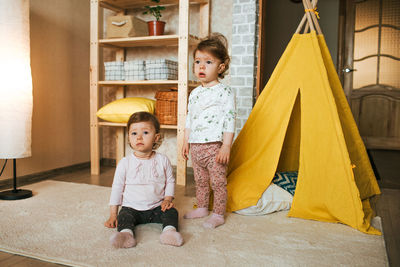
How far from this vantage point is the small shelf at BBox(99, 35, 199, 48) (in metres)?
2.62

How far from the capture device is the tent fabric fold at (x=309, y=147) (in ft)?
5.83

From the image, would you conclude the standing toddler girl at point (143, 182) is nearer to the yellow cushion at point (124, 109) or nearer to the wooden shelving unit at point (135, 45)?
the wooden shelving unit at point (135, 45)

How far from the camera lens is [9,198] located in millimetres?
2066

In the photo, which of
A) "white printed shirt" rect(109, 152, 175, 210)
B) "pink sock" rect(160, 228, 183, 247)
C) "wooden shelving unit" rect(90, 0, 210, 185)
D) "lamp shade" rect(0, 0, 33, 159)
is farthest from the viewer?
"wooden shelving unit" rect(90, 0, 210, 185)

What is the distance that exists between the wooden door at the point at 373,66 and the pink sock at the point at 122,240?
418 centimetres

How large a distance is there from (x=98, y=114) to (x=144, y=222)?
137 centimetres

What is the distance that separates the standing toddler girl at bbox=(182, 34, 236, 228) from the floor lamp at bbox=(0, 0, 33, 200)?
1098 millimetres

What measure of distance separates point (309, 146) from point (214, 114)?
58cm

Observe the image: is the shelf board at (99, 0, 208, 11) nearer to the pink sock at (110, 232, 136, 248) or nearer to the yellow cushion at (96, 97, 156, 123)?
the yellow cushion at (96, 97, 156, 123)

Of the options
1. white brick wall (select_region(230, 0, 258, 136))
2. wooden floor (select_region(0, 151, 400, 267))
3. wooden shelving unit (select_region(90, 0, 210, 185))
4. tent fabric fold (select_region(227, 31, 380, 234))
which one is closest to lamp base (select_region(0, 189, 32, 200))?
wooden floor (select_region(0, 151, 400, 267))

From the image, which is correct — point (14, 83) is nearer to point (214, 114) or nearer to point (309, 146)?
point (214, 114)

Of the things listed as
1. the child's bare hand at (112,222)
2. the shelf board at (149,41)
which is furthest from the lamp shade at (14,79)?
the child's bare hand at (112,222)

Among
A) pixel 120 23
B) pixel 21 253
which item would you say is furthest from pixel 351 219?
pixel 120 23

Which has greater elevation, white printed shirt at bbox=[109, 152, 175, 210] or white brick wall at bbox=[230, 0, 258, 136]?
white brick wall at bbox=[230, 0, 258, 136]
